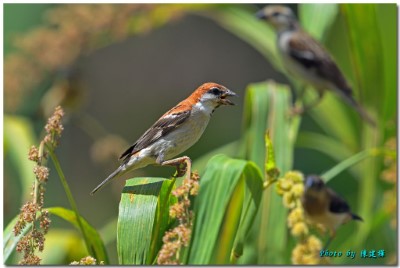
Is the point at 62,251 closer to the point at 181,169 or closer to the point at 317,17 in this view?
the point at 181,169

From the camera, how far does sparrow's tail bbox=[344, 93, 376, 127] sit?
2.70m

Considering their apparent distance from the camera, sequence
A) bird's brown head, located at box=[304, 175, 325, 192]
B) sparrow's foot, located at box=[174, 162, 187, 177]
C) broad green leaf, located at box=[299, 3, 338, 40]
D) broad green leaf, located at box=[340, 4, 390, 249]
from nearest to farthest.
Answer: sparrow's foot, located at box=[174, 162, 187, 177] < bird's brown head, located at box=[304, 175, 325, 192] < broad green leaf, located at box=[340, 4, 390, 249] < broad green leaf, located at box=[299, 3, 338, 40]

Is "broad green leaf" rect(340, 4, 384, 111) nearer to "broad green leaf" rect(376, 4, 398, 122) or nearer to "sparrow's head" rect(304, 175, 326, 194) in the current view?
"broad green leaf" rect(376, 4, 398, 122)

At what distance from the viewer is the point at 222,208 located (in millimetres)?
2105

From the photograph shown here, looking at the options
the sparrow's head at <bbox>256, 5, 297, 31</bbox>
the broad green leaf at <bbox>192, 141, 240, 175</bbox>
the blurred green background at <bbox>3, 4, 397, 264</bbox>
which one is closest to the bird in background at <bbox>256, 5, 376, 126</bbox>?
the sparrow's head at <bbox>256, 5, 297, 31</bbox>

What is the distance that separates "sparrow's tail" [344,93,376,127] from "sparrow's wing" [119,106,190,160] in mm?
727

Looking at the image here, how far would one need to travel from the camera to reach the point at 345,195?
2.98 m

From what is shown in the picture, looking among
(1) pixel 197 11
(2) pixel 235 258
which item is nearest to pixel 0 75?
(1) pixel 197 11

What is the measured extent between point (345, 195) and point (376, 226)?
46cm

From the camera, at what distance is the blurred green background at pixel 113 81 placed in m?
2.80

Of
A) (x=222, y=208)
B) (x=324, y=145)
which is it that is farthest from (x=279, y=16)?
(x=222, y=208)

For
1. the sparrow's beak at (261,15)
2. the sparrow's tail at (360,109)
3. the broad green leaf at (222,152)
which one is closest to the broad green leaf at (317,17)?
the sparrow's beak at (261,15)

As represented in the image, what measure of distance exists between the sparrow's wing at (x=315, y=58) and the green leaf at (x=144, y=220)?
40.2 inches

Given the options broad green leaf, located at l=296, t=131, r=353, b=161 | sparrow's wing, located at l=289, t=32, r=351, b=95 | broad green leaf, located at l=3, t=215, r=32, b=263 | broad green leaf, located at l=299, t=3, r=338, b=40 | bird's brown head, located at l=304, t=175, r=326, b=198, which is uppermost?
broad green leaf, located at l=299, t=3, r=338, b=40
